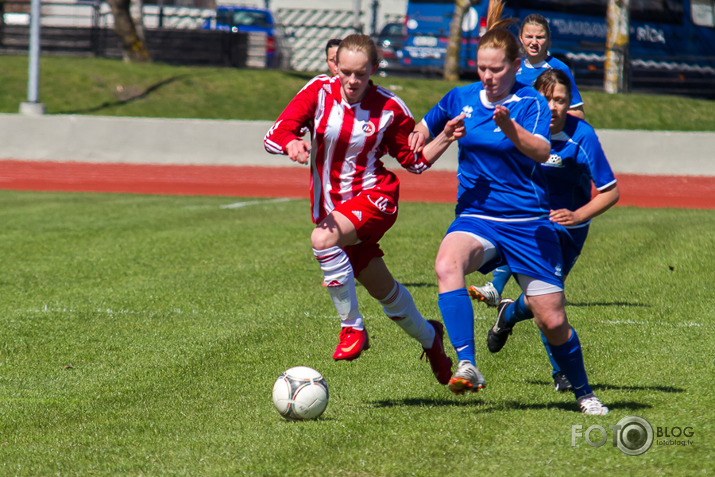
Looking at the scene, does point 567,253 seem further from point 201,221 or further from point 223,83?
point 223,83

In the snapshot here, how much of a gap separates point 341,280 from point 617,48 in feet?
72.4

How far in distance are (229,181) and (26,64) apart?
1134 cm

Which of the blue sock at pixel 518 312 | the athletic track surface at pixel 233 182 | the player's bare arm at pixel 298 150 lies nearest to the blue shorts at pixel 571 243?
the blue sock at pixel 518 312

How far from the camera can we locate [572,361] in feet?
15.4

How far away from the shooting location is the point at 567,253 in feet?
17.7

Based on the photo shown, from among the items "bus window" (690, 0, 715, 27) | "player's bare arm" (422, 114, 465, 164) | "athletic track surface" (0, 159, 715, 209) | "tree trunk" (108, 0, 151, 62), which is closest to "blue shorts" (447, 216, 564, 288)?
"player's bare arm" (422, 114, 465, 164)

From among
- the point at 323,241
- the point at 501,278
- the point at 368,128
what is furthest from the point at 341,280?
the point at 501,278

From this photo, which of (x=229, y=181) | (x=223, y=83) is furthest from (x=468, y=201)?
(x=223, y=83)

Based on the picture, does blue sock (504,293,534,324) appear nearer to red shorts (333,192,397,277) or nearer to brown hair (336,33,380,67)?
red shorts (333,192,397,277)

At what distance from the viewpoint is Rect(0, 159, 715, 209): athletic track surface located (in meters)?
17.6

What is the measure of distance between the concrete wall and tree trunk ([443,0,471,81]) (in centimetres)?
721

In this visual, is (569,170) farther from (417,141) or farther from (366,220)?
(366,220)

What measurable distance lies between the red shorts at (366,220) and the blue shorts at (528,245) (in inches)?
24.7

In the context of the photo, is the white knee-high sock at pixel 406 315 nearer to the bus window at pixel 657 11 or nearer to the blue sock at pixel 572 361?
the blue sock at pixel 572 361
